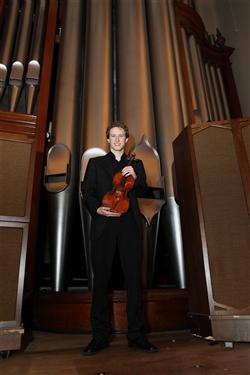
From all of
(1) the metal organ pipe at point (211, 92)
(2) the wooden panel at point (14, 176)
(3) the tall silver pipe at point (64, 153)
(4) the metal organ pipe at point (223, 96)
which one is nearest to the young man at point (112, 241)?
(2) the wooden panel at point (14, 176)

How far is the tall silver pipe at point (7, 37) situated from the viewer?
311 centimetres

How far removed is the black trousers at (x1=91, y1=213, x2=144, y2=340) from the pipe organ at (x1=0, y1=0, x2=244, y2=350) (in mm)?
424

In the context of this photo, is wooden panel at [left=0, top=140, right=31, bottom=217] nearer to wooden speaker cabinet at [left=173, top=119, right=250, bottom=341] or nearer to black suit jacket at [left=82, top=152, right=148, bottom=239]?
black suit jacket at [left=82, top=152, right=148, bottom=239]

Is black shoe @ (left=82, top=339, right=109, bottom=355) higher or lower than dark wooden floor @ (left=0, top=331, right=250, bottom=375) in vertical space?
higher

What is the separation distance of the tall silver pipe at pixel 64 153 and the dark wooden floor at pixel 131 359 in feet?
2.34

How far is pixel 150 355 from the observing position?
162 centimetres

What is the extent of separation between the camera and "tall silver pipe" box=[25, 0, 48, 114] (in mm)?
3127

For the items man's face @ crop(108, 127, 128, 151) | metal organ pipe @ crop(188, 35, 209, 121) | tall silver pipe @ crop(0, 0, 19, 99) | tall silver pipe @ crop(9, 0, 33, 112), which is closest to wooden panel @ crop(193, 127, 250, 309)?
man's face @ crop(108, 127, 128, 151)

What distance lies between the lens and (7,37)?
3.46 m

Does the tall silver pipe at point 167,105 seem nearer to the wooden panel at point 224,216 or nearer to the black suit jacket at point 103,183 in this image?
the wooden panel at point 224,216

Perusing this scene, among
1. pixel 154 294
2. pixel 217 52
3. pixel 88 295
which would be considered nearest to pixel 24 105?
pixel 88 295

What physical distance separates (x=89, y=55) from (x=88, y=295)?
236cm

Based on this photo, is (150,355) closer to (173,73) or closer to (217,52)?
(173,73)

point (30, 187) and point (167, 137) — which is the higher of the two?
point (167, 137)
